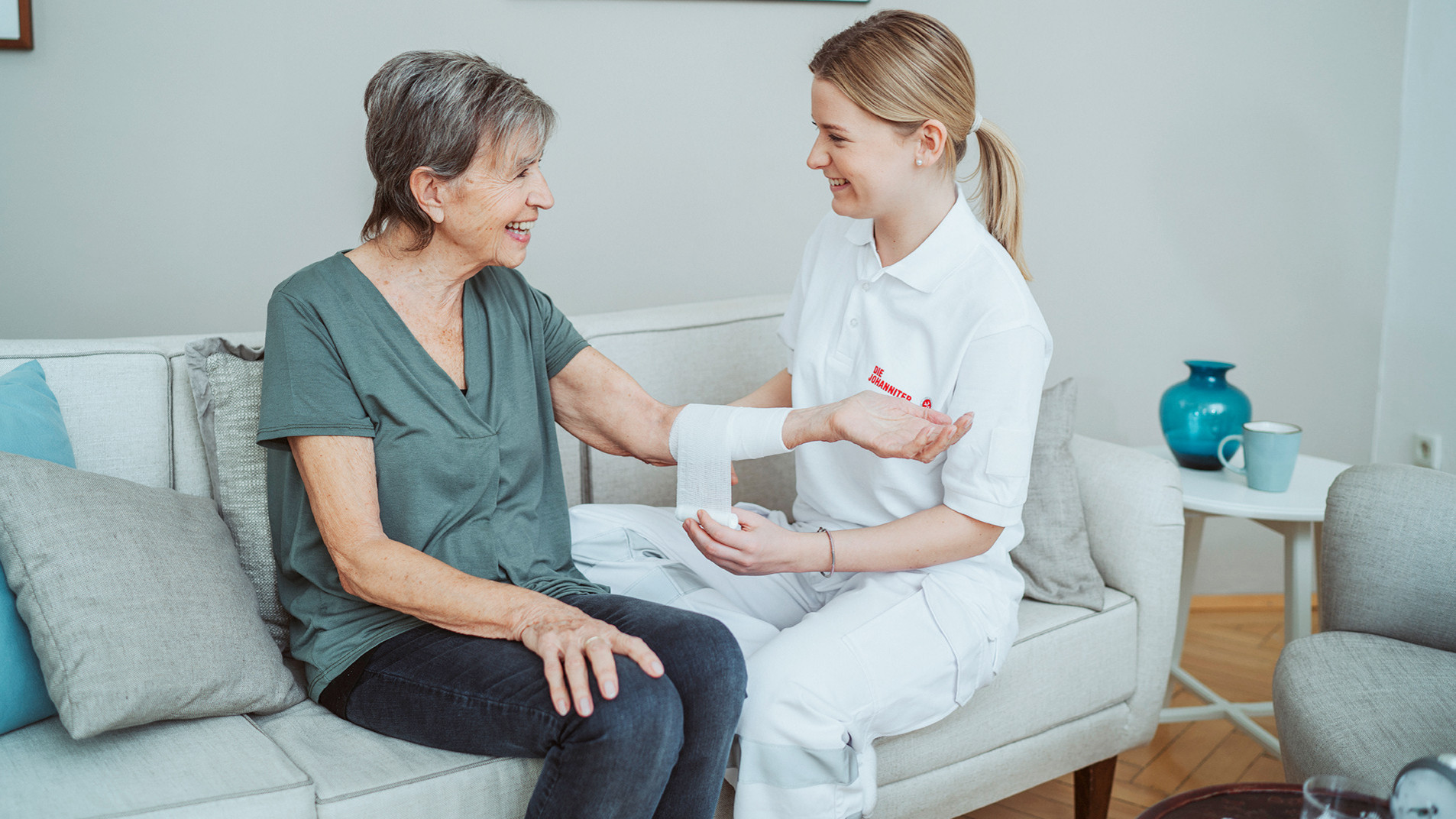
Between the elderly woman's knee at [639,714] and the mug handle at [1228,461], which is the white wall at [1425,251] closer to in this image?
the mug handle at [1228,461]

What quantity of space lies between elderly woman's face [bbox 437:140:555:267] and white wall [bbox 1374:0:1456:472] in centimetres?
242

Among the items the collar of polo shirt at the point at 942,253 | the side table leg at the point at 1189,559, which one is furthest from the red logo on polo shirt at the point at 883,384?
the side table leg at the point at 1189,559

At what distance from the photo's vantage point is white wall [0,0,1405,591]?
6.46ft

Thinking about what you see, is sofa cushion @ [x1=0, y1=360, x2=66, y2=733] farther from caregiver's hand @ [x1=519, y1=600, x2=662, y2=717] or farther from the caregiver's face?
the caregiver's face

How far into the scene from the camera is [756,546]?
1304 mm

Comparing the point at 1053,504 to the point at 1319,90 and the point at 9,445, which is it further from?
the point at 1319,90

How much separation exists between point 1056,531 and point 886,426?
55 centimetres

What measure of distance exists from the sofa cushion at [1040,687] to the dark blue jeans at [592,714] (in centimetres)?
35

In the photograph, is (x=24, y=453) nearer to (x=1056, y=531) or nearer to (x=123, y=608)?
(x=123, y=608)

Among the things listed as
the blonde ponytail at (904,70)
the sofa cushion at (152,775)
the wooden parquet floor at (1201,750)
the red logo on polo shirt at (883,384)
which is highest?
the blonde ponytail at (904,70)

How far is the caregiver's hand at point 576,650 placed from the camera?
108cm

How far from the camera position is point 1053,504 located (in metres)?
1.71

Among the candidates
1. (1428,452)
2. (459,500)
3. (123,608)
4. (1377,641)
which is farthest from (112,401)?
(1428,452)

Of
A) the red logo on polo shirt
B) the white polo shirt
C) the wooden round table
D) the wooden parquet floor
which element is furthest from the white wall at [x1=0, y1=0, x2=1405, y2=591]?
the wooden round table
